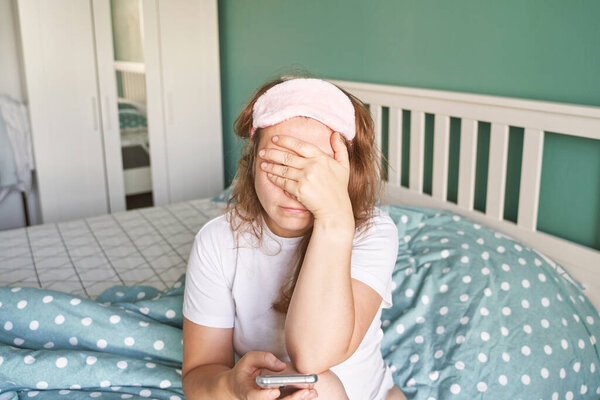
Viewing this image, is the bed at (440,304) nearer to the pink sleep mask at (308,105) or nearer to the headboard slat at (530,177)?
the headboard slat at (530,177)

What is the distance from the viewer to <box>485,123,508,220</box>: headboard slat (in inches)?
62.9

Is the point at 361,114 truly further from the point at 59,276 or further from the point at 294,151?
the point at 59,276

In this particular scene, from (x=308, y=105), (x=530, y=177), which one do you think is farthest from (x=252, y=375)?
(x=530, y=177)

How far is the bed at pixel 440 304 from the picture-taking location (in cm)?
114

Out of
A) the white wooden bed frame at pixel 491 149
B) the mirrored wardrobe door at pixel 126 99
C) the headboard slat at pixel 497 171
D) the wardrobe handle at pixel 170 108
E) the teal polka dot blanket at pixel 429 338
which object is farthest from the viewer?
the wardrobe handle at pixel 170 108

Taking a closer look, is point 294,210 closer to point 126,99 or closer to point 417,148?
point 417,148

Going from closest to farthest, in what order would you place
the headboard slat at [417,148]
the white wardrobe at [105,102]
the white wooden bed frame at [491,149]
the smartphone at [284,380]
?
the smartphone at [284,380] → the white wooden bed frame at [491,149] → the headboard slat at [417,148] → the white wardrobe at [105,102]

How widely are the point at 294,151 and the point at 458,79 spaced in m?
1.15

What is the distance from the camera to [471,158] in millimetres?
1713

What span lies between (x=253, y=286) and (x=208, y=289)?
3.0 inches

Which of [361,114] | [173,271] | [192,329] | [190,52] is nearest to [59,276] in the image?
[173,271]

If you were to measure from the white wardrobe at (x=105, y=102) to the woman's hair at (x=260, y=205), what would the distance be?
2080mm

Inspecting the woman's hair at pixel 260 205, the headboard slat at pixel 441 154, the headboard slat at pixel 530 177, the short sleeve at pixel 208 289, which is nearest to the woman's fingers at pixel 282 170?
the woman's hair at pixel 260 205

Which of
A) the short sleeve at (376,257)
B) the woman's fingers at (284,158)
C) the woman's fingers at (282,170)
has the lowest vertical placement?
the short sleeve at (376,257)
